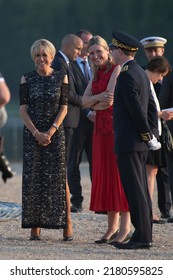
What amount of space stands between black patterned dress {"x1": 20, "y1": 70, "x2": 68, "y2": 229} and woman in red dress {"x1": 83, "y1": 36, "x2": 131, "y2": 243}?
0.86ft

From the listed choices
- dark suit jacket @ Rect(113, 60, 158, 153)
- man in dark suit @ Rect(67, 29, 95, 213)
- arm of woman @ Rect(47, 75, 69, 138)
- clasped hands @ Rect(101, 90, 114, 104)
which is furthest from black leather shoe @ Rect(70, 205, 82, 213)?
dark suit jacket @ Rect(113, 60, 158, 153)

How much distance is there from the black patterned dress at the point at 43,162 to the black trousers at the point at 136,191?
2.45 ft

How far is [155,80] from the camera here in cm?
996

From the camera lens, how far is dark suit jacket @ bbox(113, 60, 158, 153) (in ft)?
26.8

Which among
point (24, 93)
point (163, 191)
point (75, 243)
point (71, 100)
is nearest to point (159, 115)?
point (24, 93)

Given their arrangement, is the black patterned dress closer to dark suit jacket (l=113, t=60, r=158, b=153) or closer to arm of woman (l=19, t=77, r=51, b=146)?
arm of woman (l=19, t=77, r=51, b=146)

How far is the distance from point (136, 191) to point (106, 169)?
618mm

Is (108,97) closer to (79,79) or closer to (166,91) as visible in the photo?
(166,91)

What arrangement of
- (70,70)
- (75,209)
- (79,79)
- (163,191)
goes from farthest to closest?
(75,209) → (79,79) → (70,70) → (163,191)

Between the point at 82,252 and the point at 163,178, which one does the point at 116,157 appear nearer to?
the point at 82,252

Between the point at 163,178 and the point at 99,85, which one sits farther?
the point at 163,178

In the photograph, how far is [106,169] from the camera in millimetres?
8836
